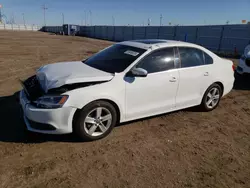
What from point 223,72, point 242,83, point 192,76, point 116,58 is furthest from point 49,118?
point 242,83

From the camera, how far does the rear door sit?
4.50m

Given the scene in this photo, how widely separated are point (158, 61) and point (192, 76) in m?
0.88

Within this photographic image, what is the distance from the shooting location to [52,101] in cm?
327

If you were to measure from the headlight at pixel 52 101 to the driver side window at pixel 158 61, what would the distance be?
1469 millimetres

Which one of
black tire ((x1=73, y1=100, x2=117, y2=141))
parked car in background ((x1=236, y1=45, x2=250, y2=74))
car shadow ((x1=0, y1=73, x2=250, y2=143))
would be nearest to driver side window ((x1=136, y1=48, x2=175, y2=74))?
black tire ((x1=73, y1=100, x2=117, y2=141))

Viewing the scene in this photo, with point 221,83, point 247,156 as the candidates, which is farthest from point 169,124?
point 221,83

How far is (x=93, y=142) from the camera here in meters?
3.65

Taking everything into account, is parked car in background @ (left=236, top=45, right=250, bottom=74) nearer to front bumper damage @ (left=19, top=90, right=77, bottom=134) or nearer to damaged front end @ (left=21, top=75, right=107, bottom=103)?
damaged front end @ (left=21, top=75, right=107, bottom=103)

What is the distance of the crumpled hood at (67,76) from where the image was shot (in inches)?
135

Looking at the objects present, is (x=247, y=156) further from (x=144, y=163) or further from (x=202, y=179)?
(x=144, y=163)

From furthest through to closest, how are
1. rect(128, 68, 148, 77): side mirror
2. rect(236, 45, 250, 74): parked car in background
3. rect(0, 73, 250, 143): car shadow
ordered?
rect(236, 45, 250, 74): parked car in background < rect(128, 68, 148, 77): side mirror < rect(0, 73, 250, 143): car shadow

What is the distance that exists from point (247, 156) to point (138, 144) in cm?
170

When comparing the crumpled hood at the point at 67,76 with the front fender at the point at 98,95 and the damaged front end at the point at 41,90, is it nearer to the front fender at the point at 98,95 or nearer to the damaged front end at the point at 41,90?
the damaged front end at the point at 41,90

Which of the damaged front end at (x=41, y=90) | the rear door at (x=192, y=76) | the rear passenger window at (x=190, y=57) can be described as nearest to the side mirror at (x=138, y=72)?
the damaged front end at (x=41, y=90)
